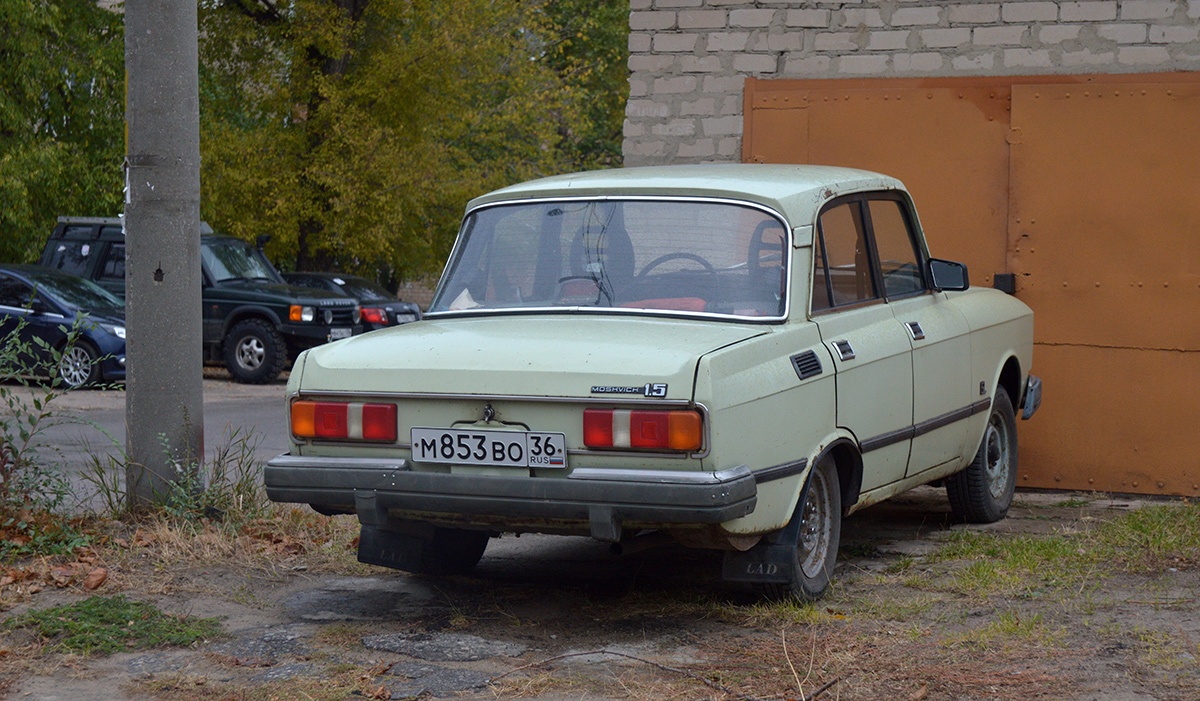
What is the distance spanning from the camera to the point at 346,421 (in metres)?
4.98

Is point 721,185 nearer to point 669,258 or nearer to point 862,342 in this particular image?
point 669,258

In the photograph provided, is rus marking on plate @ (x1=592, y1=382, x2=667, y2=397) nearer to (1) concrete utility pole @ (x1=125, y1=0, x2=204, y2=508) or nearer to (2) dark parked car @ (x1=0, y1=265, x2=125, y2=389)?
(1) concrete utility pole @ (x1=125, y1=0, x2=204, y2=508)

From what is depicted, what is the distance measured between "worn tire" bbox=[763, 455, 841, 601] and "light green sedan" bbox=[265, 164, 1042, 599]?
0.01m

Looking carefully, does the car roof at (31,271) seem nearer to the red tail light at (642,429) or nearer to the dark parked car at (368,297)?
the dark parked car at (368,297)

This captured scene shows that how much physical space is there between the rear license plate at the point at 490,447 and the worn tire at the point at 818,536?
1107 mm

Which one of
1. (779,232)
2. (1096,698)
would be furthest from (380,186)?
(1096,698)

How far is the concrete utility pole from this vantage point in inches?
261

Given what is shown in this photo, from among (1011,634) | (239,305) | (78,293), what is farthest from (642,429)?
(239,305)

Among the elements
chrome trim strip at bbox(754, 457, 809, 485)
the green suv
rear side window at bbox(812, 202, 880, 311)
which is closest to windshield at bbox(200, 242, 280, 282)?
the green suv

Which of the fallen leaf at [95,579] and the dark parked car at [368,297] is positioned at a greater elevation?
the dark parked car at [368,297]

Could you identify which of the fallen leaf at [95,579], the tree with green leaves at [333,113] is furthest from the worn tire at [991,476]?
the tree with green leaves at [333,113]

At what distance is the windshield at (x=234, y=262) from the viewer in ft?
59.6

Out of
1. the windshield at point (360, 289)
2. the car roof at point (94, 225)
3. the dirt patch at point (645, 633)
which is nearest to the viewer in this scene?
the dirt patch at point (645, 633)

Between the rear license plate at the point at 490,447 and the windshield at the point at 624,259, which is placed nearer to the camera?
the rear license plate at the point at 490,447
